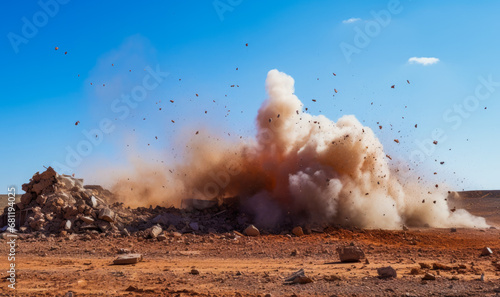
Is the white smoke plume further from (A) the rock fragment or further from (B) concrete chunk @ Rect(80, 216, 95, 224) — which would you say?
(B) concrete chunk @ Rect(80, 216, 95, 224)

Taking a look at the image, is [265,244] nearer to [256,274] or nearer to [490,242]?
[256,274]

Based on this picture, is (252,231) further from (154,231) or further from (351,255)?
(351,255)

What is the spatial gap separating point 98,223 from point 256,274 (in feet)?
34.8

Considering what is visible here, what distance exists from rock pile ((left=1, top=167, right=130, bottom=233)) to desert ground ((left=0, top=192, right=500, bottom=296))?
755 mm

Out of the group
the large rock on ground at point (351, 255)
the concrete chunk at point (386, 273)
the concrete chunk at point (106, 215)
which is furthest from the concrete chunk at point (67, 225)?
the concrete chunk at point (386, 273)

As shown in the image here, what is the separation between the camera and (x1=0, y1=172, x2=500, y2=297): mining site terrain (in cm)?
991

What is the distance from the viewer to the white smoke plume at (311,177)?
22062 mm

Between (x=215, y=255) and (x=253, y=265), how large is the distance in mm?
2532

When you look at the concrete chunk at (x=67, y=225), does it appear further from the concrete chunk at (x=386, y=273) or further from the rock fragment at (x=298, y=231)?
the concrete chunk at (x=386, y=273)

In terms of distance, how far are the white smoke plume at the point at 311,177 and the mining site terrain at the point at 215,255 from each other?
4.72 ft

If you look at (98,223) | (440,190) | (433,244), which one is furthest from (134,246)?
(440,190)

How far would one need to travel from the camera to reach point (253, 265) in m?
13.3

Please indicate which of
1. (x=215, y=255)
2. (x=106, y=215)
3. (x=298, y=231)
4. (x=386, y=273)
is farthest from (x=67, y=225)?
(x=386, y=273)

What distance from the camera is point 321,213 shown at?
21797 millimetres
